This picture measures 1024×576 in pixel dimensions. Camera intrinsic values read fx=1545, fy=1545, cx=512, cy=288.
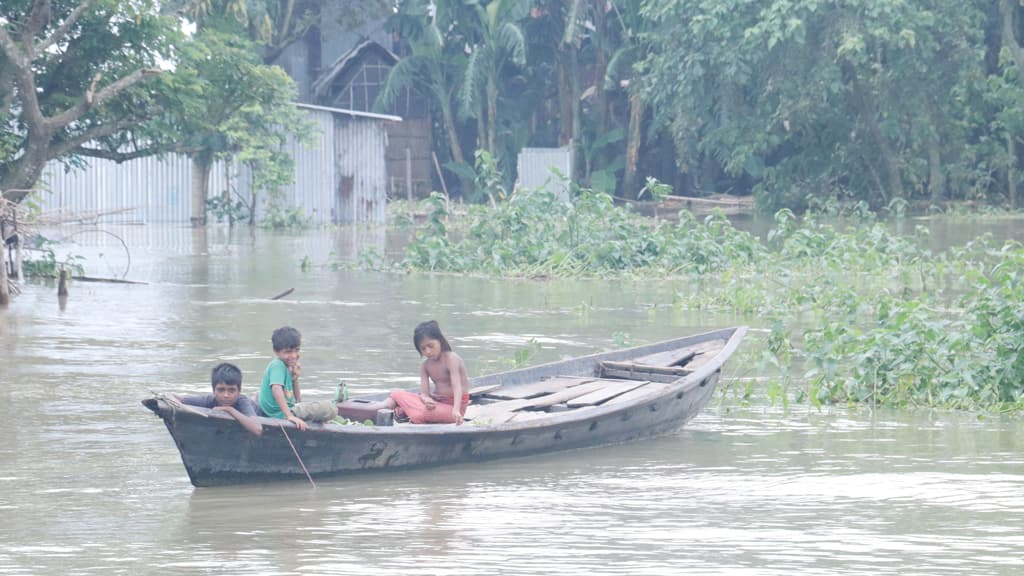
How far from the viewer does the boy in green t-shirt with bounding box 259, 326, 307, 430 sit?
775 centimetres

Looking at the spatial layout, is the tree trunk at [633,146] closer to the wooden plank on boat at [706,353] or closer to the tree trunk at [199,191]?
the tree trunk at [199,191]

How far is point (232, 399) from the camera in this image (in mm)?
7500

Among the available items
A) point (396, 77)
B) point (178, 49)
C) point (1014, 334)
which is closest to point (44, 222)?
point (178, 49)

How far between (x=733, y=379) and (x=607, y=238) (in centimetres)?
889

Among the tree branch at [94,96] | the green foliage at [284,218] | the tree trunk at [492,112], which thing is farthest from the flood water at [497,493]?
the tree trunk at [492,112]

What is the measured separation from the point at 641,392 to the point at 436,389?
137 cm

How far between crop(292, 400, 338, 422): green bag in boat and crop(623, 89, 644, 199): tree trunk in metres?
27.5

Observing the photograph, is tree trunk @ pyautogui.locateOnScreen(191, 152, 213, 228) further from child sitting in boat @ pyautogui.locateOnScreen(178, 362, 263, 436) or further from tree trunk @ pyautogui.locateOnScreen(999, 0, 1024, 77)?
child sitting in boat @ pyautogui.locateOnScreen(178, 362, 263, 436)

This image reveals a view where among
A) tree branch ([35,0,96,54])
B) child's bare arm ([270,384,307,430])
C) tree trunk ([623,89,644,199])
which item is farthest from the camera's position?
tree trunk ([623,89,644,199])

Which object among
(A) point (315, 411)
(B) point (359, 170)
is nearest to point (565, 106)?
(B) point (359, 170)

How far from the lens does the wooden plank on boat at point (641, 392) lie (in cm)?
903

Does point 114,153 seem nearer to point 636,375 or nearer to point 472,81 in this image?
point 636,375

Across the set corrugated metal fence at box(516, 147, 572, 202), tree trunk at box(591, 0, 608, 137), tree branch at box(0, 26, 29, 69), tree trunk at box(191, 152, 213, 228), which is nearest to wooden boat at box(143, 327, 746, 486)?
tree branch at box(0, 26, 29, 69)

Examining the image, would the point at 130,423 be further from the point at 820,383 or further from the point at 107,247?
the point at 107,247
